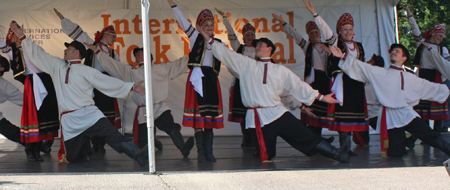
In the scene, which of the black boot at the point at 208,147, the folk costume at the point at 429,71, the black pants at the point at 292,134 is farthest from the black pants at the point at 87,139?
the folk costume at the point at 429,71

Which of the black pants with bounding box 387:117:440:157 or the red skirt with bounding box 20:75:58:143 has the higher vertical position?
the red skirt with bounding box 20:75:58:143

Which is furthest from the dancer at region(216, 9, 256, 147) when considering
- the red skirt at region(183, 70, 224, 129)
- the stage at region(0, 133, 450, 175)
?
the red skirt at region(183, 70, 224, 129)

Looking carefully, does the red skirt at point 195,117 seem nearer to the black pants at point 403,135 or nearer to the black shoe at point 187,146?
the black shoe at point 187,146

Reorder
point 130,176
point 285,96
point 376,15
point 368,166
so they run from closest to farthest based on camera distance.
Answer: point 130,176 < point 368,166 < point 285,96 < point 376,15

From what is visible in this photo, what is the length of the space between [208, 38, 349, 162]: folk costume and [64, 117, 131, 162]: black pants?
3.59ft

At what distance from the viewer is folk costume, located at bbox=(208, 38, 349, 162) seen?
3832 millimetres

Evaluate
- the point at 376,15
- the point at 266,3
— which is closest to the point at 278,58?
the point at 266,3

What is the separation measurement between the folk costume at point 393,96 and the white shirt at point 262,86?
1.89 ft

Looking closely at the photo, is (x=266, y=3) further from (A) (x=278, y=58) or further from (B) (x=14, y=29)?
(B) (x=14, y=29)

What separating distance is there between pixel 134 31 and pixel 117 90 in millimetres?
2548

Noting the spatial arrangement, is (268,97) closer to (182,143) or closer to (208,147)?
(208,147)

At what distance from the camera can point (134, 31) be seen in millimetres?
6215

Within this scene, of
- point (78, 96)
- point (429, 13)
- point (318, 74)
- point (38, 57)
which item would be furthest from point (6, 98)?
point (429, 13)

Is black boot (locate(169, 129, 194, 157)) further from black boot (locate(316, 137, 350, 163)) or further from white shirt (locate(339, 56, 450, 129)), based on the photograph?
white shirt (locate(339, 56, 450, 129))
